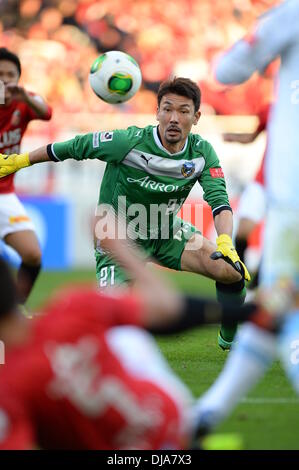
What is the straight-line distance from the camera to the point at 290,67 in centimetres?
463

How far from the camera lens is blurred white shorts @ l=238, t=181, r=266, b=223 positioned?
938 centimetres

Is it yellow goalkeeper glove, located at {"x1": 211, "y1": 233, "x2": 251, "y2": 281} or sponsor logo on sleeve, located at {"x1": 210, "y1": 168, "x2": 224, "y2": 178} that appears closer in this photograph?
yellow goalkeeper glove, located at {"x1": 211, "y1": 233, "x2": 251, "y2": 281}

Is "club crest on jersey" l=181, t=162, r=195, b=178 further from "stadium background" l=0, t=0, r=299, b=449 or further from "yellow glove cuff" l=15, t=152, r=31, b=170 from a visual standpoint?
"stadium background" l=0, t=0, r=299, b=449

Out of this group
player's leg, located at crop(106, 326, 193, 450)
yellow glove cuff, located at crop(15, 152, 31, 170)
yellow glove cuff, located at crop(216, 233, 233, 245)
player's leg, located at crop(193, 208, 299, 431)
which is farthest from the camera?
yellow glove cuff, located at crop(15, 152, 31, 170)

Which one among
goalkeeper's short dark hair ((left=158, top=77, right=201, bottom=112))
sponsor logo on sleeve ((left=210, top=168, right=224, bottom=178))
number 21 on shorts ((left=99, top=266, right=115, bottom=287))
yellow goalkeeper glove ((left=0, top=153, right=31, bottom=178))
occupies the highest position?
goalkeeper's short dark hair ((left=158, top=77, right=201, bottom=112))

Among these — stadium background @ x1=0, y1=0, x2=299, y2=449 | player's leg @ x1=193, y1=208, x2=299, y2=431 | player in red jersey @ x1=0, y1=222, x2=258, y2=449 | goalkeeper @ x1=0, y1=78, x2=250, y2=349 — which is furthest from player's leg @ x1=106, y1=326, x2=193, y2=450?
stadium background @ x1=0, y1=0, x2=299, y2=449

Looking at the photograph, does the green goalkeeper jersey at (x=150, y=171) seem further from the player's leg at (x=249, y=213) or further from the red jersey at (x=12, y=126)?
the player's leg at (x=249, y=213)

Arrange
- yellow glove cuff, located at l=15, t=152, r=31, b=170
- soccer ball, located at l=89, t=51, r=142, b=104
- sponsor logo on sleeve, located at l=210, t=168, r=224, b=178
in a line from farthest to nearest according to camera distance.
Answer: soccer ball, located at l=89, t=51, r=142, b=104, sponsor logo on sleeve, located at l=210, t=168, r=224, b=178, yellow glove cuff, located at l=15, t=152, r=31, b=170

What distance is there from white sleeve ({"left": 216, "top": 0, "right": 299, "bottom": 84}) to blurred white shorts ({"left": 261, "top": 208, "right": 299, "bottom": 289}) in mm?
708

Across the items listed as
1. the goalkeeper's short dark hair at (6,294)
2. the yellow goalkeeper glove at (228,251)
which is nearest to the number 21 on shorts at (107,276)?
the yellow goalkeeper glove at (228,251)

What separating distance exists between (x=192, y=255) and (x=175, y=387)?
363cm

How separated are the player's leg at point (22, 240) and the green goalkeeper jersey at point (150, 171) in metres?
1.65

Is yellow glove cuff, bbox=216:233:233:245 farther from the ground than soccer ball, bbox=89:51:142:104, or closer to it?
closer to it
